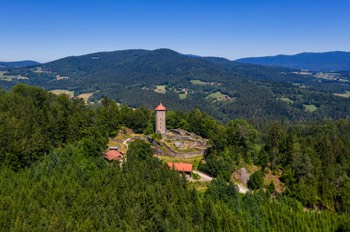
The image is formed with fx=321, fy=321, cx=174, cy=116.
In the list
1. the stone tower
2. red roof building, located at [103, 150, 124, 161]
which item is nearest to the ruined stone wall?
the stone tower

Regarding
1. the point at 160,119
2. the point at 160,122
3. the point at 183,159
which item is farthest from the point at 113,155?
the point at 160,119

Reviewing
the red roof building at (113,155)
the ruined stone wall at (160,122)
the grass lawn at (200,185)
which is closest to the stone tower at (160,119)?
the ruined stone wall at (160,122)

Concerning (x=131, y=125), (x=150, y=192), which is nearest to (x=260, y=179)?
(x=150, y=192)

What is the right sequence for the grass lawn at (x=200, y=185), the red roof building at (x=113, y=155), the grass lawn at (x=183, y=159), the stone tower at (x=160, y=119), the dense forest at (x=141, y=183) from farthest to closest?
the stone tower at (x=160, y=119)
the grass lawn at (x=183, y=159)
the red roof building at (x=113, y=155)
the grass lawn at (x=200, y=185)
the dense forest at (x=141, y=183)

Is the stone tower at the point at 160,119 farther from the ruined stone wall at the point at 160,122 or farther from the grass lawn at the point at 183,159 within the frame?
the grass lawn at the point at 183,159

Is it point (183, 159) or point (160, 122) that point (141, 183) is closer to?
point (183, 159)

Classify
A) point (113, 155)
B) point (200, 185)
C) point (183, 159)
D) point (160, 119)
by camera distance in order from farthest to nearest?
point (160, 119) → point (183, 159) → point (113, 155) → point (200, 185)

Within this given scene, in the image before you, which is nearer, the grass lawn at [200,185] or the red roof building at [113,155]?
the grass lawn at [200,185]
